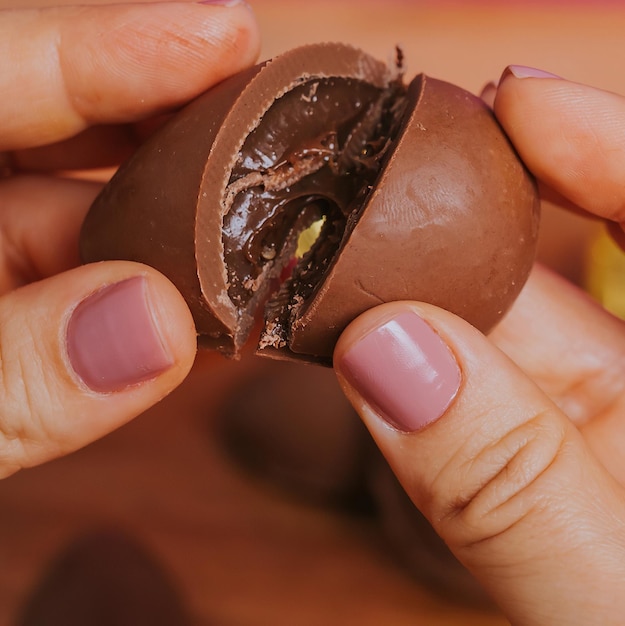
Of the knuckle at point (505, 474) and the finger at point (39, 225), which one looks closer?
the knuckle at point (505, 474)

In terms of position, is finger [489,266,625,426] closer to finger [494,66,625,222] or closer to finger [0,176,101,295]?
finger [494,66,625,222]

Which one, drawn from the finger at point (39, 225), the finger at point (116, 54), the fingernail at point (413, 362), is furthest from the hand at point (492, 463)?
the finger at point (39, 225)

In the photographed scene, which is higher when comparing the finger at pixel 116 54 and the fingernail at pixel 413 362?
→ the finger at pixel 116 54

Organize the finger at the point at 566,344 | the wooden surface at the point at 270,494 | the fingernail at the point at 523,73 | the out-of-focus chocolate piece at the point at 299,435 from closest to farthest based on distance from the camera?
1. the fingernail at the point at 523,73
2. the finger at the point at 566,344
3. the wooden surface at the point at 270,494
4. the out-of-focus chocolate piece at the point at 299,435

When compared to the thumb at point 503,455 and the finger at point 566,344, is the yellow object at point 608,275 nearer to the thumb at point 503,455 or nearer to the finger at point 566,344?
the finger at point 566,344

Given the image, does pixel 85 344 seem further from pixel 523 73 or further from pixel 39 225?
pixel 523 73

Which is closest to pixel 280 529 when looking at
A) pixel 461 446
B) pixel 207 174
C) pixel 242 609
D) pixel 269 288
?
pixel 242 609

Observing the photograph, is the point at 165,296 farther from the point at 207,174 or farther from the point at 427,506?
the point at 427,506
